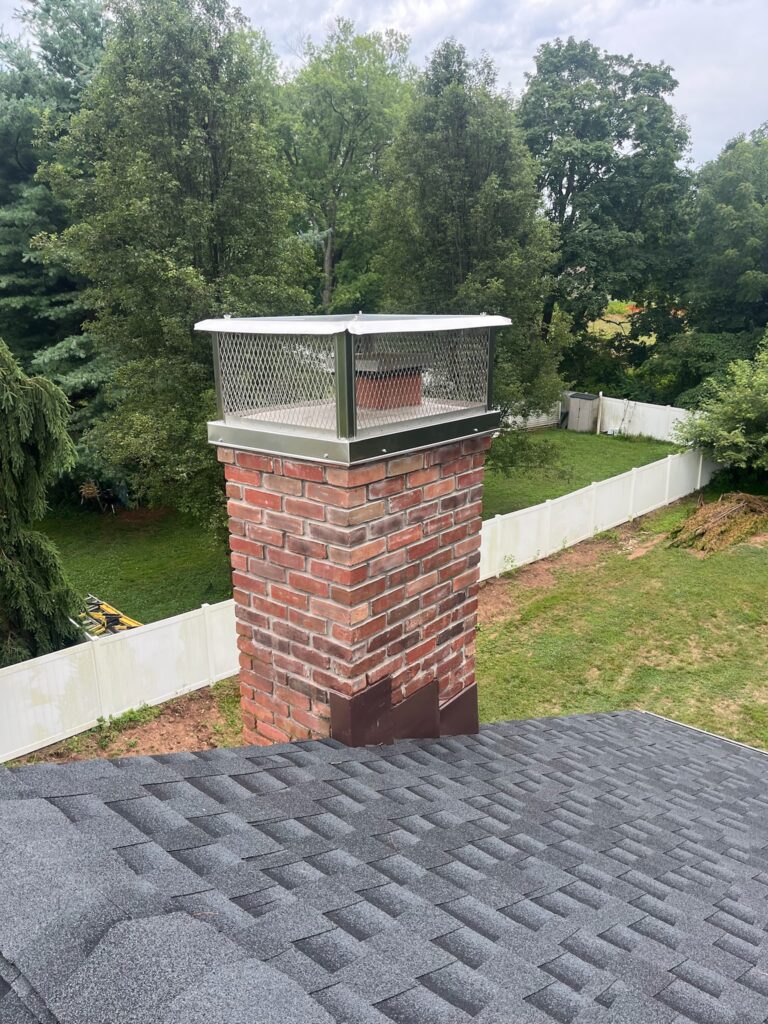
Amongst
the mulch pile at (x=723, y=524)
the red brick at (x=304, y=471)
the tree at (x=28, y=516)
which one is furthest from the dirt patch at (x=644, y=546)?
the red brick at (x=304, y=471)

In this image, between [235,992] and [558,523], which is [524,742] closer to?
[235,992]

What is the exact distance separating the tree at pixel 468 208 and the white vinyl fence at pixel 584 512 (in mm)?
2154

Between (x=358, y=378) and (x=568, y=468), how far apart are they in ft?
56.3

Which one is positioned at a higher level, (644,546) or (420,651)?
(420,651)

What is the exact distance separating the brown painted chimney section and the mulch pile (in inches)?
457

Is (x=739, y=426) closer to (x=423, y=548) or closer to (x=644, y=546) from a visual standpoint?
(x=644, y=546)

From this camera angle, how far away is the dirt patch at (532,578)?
10.9 m

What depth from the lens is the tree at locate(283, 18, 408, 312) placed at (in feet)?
66.6

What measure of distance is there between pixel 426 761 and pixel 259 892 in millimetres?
1244

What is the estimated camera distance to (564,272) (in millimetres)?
24016

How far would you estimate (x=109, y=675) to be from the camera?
7.79 metres

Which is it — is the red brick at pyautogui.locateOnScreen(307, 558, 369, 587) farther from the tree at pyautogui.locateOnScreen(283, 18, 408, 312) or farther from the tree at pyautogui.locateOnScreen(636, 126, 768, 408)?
the tree at pyautogui.locateOnScreen(636, 126, 768, 408)

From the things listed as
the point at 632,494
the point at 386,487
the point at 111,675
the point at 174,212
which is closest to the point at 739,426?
the point at 632,494

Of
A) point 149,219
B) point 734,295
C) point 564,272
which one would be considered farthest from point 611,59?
point 149,219
